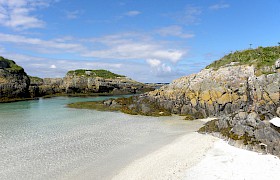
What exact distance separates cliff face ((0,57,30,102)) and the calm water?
107 ft

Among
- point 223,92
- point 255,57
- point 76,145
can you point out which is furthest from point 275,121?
point 255,57

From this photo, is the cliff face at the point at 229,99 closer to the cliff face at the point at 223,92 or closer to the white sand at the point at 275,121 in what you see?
the cliff face at the point at 223,92

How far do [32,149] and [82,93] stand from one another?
6365 centimetres

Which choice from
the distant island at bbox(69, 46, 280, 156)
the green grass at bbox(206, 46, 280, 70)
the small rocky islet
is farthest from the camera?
the green grass at bbox(206, 46, 280, 70)

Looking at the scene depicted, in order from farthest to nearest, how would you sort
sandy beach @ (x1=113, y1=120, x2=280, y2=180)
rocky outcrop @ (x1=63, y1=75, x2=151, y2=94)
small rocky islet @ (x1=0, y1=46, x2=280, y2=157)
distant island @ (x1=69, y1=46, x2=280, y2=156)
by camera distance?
rocky outcrop @ (x1=63, y1=75, x2=151, y2=94), distant island @ (x1=69, y1=46, x2=280, y2=156), small rocky islet @ (x1=0, y1=46, x2=280, y2=157), sandy beach @ (x1=113, y1=120, x2=280, y2=180)

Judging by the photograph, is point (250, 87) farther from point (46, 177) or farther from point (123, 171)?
point (46, 177)

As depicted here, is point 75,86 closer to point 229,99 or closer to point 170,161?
point 229,99

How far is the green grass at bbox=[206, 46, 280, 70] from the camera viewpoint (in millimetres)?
32281

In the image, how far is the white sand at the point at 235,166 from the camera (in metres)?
11.8

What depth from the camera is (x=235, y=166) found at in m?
13.0

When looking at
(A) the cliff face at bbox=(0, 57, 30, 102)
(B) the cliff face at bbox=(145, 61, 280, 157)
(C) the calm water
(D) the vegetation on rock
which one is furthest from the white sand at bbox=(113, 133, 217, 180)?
(A) the cliff face at bbox=(0, 57, 30, 102)

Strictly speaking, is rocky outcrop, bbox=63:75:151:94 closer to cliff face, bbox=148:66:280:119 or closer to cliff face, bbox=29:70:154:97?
cliff face, bbox=29:70:154:97

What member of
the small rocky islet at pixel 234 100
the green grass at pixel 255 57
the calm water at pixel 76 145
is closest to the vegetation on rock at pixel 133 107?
the small rocky islet at pixel 234 100

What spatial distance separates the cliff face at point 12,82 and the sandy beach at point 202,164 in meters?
51.3
